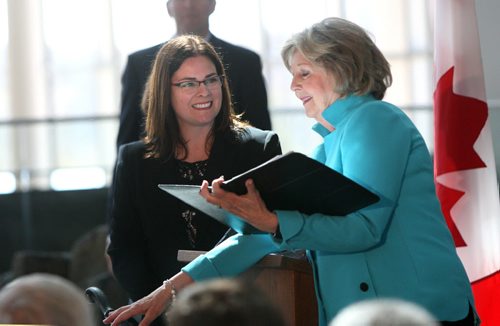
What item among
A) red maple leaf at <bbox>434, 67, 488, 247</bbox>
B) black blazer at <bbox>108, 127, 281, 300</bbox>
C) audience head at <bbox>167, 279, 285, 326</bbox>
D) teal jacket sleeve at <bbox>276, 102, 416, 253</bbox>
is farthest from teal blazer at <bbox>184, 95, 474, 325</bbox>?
red maple leaf at <bbox>434, 67, 488, 247</bbox>

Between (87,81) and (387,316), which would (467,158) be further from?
(87,81)

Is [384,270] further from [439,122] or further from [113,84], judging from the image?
[113,84]

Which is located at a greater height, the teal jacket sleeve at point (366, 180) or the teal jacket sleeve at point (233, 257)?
the teal jacket sleeve at point (366, 180)

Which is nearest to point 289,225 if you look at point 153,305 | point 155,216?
point 153,305

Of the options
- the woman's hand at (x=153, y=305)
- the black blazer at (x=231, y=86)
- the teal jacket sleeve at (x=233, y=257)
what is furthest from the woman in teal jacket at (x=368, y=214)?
the black blazer at (x=231, y=86)

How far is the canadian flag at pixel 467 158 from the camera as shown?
4445 mm

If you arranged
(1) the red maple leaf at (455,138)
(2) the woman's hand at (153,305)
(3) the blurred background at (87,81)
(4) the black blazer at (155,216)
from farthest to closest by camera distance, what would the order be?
(3) the blurred background at (87,81) < (1) the red maple leaf at (455,138) < (4) the black blazer at (155,216) < (2) the woman's hand at (153,305)

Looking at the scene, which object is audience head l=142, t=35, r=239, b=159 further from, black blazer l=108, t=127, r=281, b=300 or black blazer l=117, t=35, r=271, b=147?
black blazer l=117, t=35, r=271, b=147

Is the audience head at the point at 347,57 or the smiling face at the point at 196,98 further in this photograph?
the smiling face at the point at 196,98

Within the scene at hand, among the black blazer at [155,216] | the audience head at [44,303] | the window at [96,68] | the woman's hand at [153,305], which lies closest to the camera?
the audience head at [44,303]

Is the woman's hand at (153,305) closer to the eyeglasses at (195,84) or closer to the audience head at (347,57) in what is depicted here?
the audience head at (347,57)

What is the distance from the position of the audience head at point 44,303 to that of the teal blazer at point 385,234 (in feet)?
2.99

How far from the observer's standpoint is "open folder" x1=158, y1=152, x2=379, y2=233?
8.46ft

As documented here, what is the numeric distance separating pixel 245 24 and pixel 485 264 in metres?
3.71
